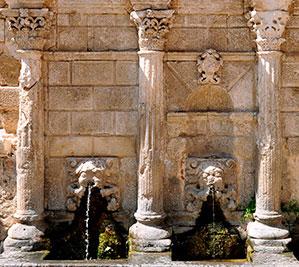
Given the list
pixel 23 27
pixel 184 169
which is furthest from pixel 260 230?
pixel 23 27

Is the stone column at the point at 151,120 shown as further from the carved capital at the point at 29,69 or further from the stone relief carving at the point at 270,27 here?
the carved capital at the point at 29,69

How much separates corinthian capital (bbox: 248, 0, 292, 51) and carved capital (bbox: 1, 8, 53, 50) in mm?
3138

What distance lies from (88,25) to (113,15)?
0.42 m

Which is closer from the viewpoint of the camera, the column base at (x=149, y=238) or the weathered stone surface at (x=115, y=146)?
the column base at (x=149, y=238)

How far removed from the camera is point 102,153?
8.49m

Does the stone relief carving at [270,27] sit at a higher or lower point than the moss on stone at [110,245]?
higher

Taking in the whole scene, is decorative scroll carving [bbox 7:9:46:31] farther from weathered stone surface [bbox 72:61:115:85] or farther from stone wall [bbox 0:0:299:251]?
weathered stone surface [bbox 72:61:115:85]

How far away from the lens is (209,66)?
8195mm

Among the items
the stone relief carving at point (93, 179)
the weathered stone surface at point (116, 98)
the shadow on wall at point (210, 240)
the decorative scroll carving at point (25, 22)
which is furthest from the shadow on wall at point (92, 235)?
the decorative scroll carving at point (25, 22)

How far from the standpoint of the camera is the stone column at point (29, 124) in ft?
26.5

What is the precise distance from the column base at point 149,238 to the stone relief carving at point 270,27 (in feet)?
10.2

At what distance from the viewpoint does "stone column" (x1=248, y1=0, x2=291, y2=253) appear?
7.91 metres

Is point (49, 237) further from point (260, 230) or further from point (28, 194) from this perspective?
point (260, 230)

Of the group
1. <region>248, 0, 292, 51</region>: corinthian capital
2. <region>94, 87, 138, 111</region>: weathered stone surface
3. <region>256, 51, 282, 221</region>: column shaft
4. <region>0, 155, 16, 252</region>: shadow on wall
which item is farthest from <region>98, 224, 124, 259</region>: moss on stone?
<region>248, 0, 292, 51</region>: corinthian capital
